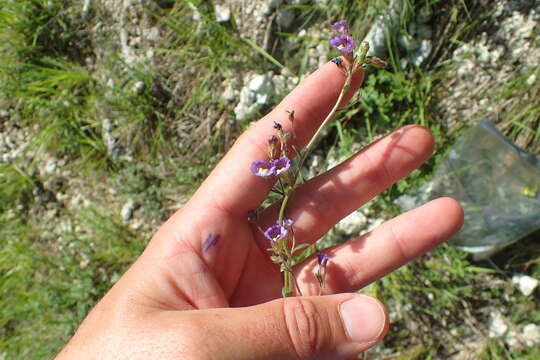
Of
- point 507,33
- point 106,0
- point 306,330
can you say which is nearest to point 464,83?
point 507,33

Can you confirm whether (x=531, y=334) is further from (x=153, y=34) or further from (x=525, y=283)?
(x=153, y=34)

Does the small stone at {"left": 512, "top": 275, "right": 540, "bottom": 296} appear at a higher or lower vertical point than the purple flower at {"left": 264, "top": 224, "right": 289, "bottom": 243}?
lower

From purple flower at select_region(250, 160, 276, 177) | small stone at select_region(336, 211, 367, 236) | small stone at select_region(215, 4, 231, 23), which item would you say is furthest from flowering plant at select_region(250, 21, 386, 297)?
small stone at select_region(215, 4, 231, 23)

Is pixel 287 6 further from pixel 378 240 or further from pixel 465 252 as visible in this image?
pixel 465 252

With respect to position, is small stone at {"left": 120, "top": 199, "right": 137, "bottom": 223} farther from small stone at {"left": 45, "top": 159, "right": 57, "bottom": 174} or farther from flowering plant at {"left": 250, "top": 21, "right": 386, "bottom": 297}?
flowering plant at {"left": 250, "top": 21, "right": 386, "bottom": 297}

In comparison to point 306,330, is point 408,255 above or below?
below

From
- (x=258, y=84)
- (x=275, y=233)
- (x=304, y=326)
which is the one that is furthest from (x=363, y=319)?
(x=258, y=84)

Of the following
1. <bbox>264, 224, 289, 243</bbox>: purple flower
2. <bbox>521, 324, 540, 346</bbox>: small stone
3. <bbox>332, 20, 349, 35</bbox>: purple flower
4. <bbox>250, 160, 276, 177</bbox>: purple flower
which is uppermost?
<bbox>332, 20, 349, 35</bbox>: purple flower
